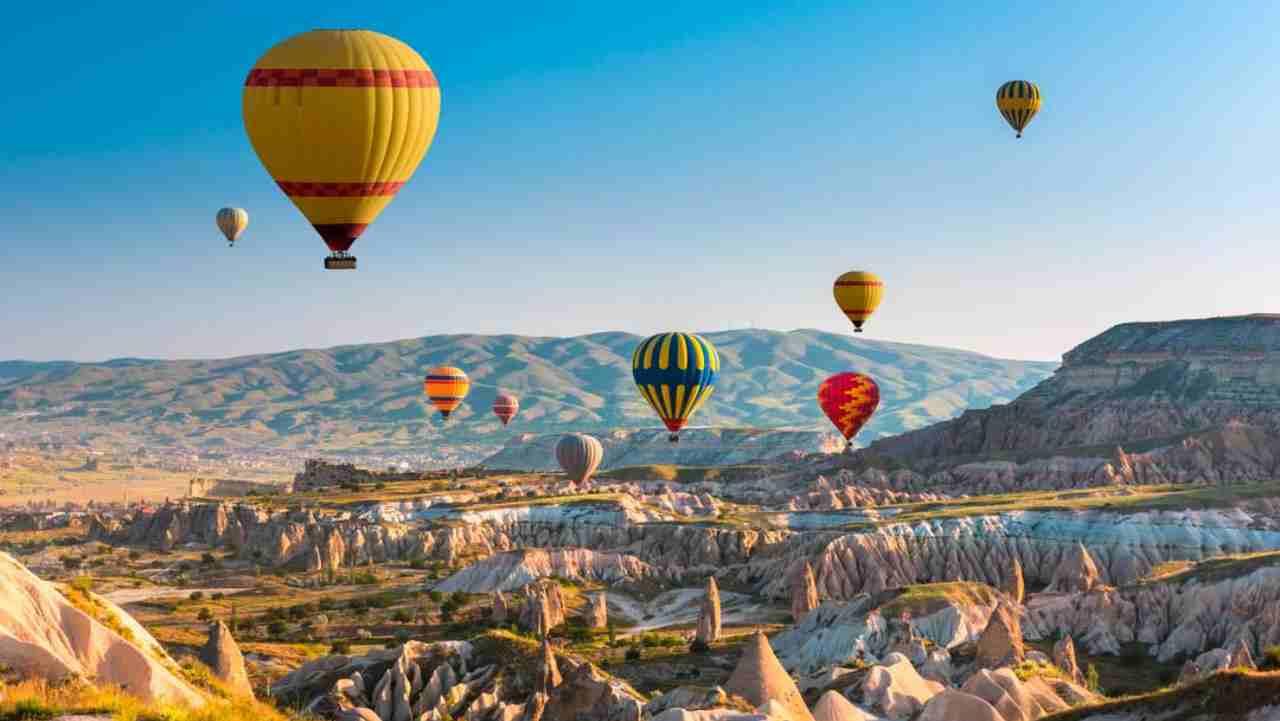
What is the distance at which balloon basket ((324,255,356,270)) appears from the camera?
2468 inches

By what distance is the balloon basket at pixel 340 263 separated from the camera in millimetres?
62688

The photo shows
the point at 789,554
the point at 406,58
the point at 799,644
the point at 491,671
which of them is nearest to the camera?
the point at 406,58

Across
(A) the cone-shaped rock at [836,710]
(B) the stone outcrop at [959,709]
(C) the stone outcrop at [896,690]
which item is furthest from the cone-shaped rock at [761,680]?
(B) the stone outcrop at [959,709]

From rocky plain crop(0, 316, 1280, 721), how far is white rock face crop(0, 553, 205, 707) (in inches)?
2.6

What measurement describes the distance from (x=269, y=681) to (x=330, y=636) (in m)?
43.4

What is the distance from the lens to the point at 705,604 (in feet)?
364

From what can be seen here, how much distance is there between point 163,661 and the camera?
122 ft

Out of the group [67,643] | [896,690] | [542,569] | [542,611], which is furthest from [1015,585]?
[67,643]

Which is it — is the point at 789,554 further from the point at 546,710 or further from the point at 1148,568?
the point at 546,710

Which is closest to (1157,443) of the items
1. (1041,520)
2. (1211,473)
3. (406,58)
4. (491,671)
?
(1211,473)

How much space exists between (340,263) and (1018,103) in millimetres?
91259

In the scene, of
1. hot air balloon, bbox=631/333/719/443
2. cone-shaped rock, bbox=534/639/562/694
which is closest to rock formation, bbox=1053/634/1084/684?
cone-shaped rock, bbox=534/639/562/694

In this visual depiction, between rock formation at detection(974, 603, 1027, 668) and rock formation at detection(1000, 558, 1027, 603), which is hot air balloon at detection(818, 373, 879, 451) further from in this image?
rock formation at detection(974, 603, 1027, 668)

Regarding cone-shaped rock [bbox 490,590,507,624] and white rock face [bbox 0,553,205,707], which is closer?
white rock face [bbox 0,553,205,707]
